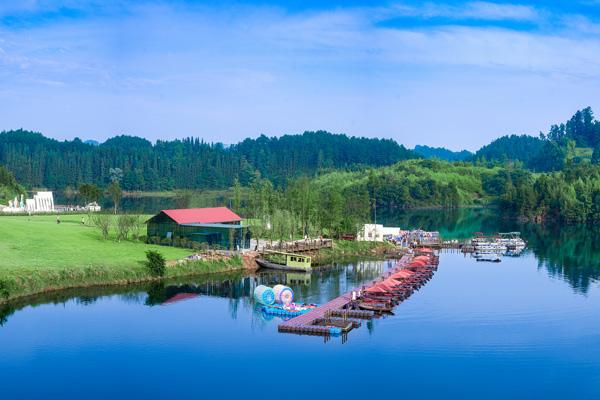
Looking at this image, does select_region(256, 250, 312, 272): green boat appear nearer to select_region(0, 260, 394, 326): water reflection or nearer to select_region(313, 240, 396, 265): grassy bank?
select_region(0, 260, 394, 326): water reflection

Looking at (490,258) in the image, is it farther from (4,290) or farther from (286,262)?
A: (4,290)

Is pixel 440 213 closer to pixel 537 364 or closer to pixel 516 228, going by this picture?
pixel 516 228

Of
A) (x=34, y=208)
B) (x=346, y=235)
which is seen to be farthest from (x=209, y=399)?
(x=34, y=208)

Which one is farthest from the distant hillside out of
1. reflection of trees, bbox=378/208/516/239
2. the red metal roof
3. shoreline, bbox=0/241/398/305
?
shoreline, bbox=0/241/398/305

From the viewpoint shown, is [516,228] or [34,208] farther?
[516,228]

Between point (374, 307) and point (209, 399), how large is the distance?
19.7 metres

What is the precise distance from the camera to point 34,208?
3861 inches

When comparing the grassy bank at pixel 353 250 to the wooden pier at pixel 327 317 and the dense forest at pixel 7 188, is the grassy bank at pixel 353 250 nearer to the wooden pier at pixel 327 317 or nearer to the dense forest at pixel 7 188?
the wooden pier at pixel 327 317

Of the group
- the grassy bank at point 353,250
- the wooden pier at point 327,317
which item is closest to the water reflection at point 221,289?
the wooden pier at point 327,317

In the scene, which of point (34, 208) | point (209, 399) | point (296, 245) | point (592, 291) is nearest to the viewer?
point (209, 399)

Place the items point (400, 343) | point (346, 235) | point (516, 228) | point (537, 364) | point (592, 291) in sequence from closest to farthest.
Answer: point (537, 364) < point (400, 343) < point (592, 291) < point (346, 235) < point (516, 228)

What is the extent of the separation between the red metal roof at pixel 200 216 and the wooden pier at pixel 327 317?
24.0 m

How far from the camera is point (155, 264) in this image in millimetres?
57938

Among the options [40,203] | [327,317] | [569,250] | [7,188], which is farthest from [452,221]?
[327,317]
